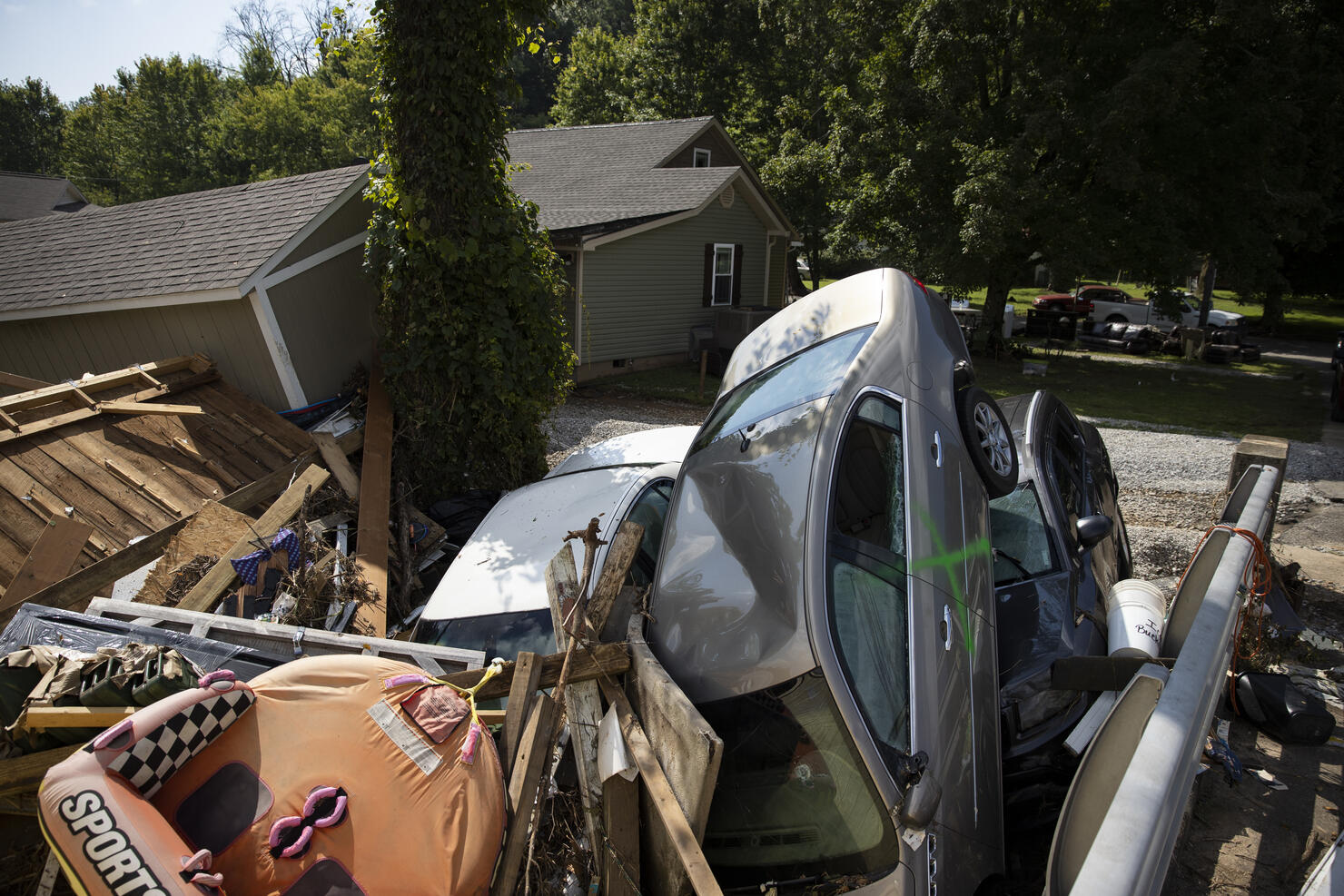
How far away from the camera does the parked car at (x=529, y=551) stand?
13.3ft

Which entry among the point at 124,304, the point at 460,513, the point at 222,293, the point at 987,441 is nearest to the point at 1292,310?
the point at 987,441

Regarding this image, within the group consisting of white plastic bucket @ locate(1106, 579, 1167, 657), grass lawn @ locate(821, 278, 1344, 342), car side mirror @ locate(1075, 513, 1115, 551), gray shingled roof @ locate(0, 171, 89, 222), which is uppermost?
gray shingled roof @ locate(0, 171, 89, 222)

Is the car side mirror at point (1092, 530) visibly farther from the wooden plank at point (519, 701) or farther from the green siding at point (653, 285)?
the green siding at point (653, 285)

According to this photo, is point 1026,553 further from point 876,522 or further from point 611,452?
point 611,452

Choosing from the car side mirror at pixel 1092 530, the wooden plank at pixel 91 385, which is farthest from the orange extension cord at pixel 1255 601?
the wooden plank at pixel 91 385

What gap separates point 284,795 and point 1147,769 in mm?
2670

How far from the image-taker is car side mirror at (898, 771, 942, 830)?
2350 millimetres

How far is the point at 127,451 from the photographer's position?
584cm

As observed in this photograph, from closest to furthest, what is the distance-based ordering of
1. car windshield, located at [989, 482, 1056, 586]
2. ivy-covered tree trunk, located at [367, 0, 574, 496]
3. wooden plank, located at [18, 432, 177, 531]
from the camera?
car windshield, located at [989, 482, 1056, 586]
wooden plank, located at [18, 432, 177, 531]
ivy-covered tree trunk, located at [367, 0, 574, 496]

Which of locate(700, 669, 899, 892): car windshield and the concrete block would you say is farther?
the concrete block

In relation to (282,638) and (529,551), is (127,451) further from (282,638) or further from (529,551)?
(529,551)

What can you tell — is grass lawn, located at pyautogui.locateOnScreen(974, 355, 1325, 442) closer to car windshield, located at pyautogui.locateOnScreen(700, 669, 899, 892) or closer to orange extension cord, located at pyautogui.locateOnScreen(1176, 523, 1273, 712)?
orange extension cord, located at pyautogui.locateOnScreen(1176, 523, 1273, 712)

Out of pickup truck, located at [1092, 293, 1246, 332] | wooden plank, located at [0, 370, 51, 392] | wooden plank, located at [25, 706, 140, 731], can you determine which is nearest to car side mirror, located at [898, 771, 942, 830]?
wooden plank, located at [25, 706, 140, 731]

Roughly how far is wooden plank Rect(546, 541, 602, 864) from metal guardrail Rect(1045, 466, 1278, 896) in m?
1.59
